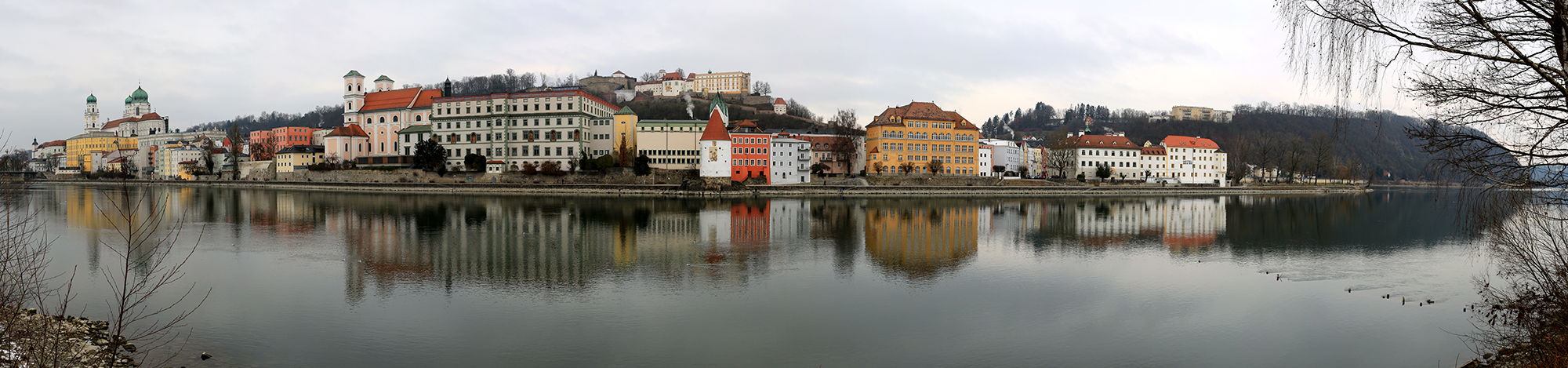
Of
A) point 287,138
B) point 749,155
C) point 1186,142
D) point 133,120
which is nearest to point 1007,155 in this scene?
point 1186,142

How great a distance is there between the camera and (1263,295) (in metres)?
14.6

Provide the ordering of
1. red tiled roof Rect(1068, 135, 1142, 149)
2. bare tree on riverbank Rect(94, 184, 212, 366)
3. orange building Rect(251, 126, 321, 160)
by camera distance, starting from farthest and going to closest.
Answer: orange building Rect(251, 126, 321, 160)
red tiled roof Rect(1068, 135, 1142, 149)
bare tree on riverbank Rect(94, 184, 212, 366)

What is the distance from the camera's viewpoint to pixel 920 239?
80.7 ft

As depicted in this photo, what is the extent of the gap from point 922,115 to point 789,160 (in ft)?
37.7

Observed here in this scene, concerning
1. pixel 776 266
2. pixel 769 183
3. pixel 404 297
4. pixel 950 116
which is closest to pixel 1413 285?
pixel 776 266

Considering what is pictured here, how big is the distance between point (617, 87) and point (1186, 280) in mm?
98645

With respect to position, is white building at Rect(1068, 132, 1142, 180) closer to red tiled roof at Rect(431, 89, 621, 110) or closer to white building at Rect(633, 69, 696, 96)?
red tiled roof at Rect(431, 89, 621, 110)

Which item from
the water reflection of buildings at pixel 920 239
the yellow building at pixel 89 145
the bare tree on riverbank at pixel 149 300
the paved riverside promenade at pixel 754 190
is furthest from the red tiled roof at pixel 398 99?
the yellow building at pixel 89 145

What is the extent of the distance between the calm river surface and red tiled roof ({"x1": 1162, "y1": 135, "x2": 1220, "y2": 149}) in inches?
Result: 1633

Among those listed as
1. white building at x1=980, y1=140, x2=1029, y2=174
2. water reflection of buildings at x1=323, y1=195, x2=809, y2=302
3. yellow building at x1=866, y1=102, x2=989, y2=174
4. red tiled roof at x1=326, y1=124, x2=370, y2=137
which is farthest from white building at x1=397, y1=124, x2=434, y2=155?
white building at x1=980, y1=140, x2=1029, y2=174

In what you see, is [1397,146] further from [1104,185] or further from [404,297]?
[404,297]

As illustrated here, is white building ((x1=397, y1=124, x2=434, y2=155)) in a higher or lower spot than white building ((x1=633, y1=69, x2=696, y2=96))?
lower

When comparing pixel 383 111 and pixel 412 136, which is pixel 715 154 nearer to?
pixel 412 136

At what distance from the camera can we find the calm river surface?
10.5 meters
